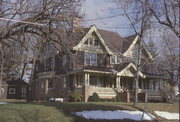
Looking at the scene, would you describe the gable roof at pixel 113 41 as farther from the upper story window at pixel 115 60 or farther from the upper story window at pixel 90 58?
the upper story window at pixel 90 58

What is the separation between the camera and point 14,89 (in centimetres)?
4828

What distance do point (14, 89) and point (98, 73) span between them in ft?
70.0

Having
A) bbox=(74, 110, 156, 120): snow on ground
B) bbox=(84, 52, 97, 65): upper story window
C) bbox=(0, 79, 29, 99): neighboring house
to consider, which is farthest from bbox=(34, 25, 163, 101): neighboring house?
bbox=(74, 110, 156, 120): snow on ground

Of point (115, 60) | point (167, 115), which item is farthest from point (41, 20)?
point (115, 60)

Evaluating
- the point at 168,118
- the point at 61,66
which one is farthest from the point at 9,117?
the point at 61,66

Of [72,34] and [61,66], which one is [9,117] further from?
[61,66]

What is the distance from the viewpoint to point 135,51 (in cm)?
3788

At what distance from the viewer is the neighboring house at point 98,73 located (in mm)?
31692

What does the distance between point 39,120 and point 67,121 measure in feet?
5.10

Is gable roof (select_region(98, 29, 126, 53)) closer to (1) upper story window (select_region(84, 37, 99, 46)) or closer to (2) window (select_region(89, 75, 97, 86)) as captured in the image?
(1) upper story window (select_region(84, 37, 99, 46))

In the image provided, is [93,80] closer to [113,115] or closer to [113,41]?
[113,41]

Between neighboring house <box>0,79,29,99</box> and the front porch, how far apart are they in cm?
1804

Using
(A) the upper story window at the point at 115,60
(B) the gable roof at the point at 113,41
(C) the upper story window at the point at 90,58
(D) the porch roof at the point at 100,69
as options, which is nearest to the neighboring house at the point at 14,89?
(B) the gable roof at the point at 113,41

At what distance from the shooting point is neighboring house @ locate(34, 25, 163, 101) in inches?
1248
